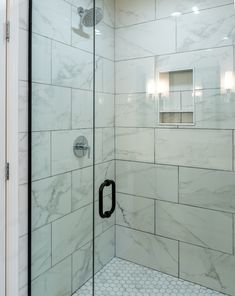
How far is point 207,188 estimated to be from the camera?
1987 millimetres

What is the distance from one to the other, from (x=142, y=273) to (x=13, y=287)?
1.09 metres

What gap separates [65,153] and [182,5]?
4.54 feet

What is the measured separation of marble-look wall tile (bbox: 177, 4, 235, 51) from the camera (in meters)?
1.84

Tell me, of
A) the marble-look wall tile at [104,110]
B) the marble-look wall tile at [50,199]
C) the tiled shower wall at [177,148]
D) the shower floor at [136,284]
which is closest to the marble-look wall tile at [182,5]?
the tiled shower wall at [177,148]

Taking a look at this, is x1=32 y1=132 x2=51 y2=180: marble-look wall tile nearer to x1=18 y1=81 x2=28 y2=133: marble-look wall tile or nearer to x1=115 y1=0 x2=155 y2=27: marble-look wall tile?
x1=18 y1=81 x2=28 y2=133: marble-look wall tile

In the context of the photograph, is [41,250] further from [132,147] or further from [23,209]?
[132,147]

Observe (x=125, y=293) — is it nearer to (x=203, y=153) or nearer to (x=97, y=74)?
(x=203, y=153)

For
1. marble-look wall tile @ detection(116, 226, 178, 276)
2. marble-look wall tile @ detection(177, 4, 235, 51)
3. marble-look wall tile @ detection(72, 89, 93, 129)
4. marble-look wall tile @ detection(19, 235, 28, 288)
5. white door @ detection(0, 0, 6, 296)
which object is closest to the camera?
white door @ detection(0, 0, 6, 296)

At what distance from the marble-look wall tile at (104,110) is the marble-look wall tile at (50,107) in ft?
1.24

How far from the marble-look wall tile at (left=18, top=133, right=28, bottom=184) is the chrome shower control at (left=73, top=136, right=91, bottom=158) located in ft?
1.17

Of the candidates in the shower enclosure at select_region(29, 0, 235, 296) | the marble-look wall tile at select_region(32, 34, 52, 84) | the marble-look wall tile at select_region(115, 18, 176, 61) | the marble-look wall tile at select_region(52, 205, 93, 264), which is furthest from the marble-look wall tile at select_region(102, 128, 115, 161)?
the marble-look wall tile at select_region(32, 34, 52, 84)

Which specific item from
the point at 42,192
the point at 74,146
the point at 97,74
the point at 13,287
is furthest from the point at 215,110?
the point at 13,287

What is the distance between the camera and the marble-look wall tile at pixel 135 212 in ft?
7.30

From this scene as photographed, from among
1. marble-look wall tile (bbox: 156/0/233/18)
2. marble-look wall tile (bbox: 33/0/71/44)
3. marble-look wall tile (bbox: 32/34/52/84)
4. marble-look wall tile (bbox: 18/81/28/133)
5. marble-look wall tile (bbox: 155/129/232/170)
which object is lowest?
marble-look wall tile (bbox: 155/129/232/170)
